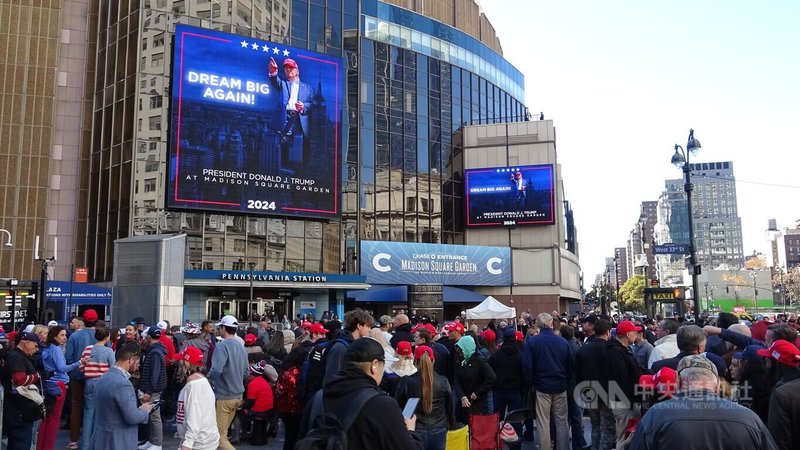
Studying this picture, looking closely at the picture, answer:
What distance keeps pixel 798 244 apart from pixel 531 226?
159922mm

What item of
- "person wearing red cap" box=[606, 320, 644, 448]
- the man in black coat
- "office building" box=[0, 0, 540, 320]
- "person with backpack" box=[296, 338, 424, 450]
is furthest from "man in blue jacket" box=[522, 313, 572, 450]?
"office building" box=[0, 0, 540, 320]

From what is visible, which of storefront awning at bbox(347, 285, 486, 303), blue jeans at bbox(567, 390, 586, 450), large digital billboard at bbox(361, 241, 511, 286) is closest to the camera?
blue jeans at bbox(567, 390, 586, 450)

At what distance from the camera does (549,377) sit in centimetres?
954

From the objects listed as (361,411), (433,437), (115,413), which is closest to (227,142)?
(115,413)

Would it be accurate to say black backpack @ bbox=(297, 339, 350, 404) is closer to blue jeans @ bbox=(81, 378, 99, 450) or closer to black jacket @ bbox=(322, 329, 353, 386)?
black jacket @ bbox=(322, 329, 353, 386)

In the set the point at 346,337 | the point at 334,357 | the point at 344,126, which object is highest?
the point at 344,126

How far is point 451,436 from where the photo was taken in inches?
287

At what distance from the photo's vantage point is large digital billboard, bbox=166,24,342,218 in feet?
111

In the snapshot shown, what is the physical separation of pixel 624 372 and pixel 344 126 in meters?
37.2

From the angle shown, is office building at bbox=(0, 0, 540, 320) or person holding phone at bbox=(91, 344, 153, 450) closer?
person holding phone at bbox=(91, 344, 153, 450)

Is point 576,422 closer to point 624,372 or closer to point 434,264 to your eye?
point 624,372

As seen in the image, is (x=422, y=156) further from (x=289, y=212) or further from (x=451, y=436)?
(x=451, y=436)

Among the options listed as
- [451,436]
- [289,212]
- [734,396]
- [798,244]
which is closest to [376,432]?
[451,436]

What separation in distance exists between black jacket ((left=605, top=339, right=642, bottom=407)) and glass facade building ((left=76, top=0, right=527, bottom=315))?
30.1 meters
